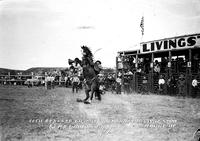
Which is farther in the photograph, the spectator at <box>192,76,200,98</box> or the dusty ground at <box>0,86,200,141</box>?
the spectator at <box>192,76,200,98</box>

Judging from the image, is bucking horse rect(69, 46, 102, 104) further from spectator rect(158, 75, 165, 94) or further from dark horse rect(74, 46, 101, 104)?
spectator rect(158, 75, 165, 94)

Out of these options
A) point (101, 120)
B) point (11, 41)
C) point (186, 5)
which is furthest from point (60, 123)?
point (186, 5)

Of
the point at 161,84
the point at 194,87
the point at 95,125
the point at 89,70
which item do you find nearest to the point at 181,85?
the point at 194,87

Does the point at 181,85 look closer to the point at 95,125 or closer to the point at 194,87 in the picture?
the point at 194,87

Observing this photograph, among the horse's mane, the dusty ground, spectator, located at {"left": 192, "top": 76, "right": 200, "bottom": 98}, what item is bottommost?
the dusty ground

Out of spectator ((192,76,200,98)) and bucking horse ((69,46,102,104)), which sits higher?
bucking horse ((69,46,102,104))

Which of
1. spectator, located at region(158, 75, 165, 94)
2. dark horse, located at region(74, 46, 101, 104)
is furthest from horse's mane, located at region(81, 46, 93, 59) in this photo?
spectator, located at region(158, 75, 165, 94)

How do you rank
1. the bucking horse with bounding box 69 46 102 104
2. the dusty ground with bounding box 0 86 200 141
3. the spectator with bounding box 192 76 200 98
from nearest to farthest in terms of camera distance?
1. the dusty ground with bounding box 0 86 200 141
2. the bucking horse with bounding box 69 46 102 104
3. the spectator with bounding box 192 76 200 98

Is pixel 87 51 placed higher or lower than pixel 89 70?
higher

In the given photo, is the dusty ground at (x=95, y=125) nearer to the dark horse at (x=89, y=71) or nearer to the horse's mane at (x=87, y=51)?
the dark horse at (x=89, y=71)

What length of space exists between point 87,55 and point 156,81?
6.83 meters

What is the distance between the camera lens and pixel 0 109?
7.86 m

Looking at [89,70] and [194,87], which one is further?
[194,87]

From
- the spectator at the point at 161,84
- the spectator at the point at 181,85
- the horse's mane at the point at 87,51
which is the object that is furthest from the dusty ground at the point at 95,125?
the spectator at the point at 161,84
